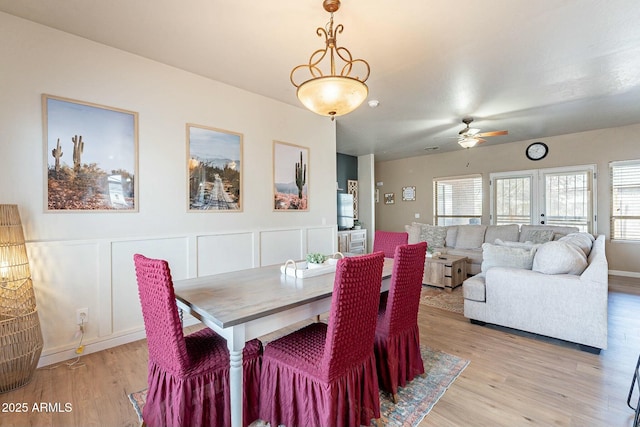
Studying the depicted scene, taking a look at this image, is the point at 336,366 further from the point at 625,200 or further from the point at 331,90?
the point at 625,200

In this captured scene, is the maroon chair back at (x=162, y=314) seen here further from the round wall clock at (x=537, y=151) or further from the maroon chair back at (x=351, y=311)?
the round wall clock at (x=537, y=151)

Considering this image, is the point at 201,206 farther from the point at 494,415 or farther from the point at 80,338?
the point at 494,415

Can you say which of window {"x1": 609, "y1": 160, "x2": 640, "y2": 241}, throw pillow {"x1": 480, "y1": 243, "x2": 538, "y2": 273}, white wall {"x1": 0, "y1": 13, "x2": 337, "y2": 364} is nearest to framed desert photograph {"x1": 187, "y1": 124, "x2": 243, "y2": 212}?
white wall {"x1": 0, "y1": 13, "x2": 337, "y2": 364}

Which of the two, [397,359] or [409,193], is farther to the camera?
[409,193]

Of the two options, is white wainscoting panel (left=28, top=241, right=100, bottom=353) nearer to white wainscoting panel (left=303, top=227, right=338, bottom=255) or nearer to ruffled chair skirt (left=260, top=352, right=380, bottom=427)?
ruffled chair skirt (left=260, top=352, right=380, bottom=427)

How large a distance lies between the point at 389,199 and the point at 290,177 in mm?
5065

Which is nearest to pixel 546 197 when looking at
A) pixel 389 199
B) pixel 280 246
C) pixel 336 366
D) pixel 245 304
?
pixel 389 199

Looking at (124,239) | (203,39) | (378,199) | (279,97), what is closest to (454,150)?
(378,199)

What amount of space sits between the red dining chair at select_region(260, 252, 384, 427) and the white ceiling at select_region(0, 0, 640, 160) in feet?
6.24

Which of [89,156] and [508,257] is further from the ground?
[89,156]

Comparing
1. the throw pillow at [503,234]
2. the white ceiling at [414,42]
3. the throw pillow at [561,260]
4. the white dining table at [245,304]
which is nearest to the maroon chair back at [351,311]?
the white dining table at [245,304]

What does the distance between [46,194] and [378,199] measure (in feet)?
25.0

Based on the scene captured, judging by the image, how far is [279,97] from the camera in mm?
3807

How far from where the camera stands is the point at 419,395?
197 cm
